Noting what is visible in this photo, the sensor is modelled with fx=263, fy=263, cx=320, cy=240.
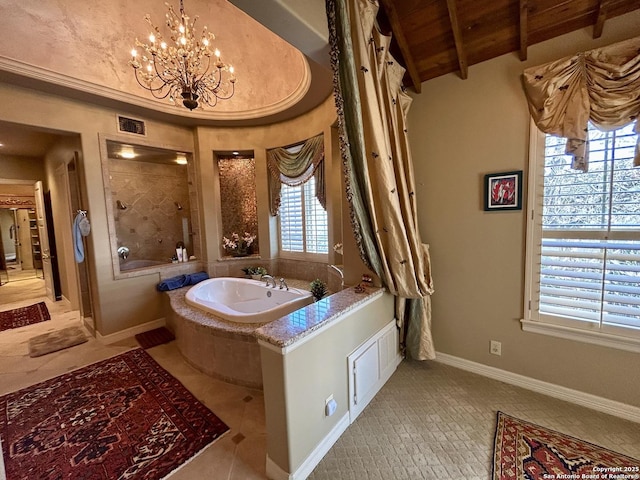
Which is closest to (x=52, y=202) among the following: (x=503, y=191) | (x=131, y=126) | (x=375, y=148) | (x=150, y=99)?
(x=131, y=126)

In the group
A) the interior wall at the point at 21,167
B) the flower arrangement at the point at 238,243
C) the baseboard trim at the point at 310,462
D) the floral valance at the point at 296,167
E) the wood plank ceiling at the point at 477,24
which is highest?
the wood plank ceiling at the point at 477,24

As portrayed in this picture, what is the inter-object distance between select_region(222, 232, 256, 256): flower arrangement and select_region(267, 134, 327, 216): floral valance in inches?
25.1

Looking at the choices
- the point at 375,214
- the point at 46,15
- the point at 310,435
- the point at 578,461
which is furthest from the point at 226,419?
the point at 46,15

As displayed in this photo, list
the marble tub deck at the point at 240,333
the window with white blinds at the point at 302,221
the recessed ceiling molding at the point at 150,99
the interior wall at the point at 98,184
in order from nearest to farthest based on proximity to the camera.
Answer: the marble tub deck at the point at 240,333, the recessed ceiling molding at the point at 150,99, the interior wall at the point at 98,184, the window with white blinds at the point at 302,221

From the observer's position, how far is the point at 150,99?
330 centimetres

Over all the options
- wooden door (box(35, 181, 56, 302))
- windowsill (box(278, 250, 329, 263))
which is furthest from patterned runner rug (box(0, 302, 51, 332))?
windowsill (box(278, 250, 329, 263))

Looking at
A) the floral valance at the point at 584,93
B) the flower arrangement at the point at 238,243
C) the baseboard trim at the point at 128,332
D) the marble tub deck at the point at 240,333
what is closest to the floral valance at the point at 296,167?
the flower arrangement at the point at 238,243

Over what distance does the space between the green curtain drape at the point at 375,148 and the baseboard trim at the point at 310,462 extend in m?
1.07

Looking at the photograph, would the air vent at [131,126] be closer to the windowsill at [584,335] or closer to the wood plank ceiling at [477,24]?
the wood plank ceiling at [477,24]

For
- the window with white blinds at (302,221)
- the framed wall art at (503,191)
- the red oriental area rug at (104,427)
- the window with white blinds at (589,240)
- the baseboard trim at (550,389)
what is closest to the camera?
the red oriental area rug at (104,427)

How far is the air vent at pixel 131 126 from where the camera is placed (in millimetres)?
3326

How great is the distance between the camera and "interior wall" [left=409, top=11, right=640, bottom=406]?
1.94 meters

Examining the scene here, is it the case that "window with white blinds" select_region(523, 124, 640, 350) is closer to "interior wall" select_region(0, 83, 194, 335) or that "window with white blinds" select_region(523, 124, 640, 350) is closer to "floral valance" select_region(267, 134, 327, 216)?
"floral valance" select_region(267, 134, 327, 216)

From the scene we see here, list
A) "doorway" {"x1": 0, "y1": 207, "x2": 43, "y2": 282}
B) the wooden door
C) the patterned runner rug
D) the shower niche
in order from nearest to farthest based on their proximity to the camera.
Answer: the patterned runner rug
the shower niche
the wooden door
"doorway" {"x1": 0, "y1": 207, "x2": 43, "y2": 282}
